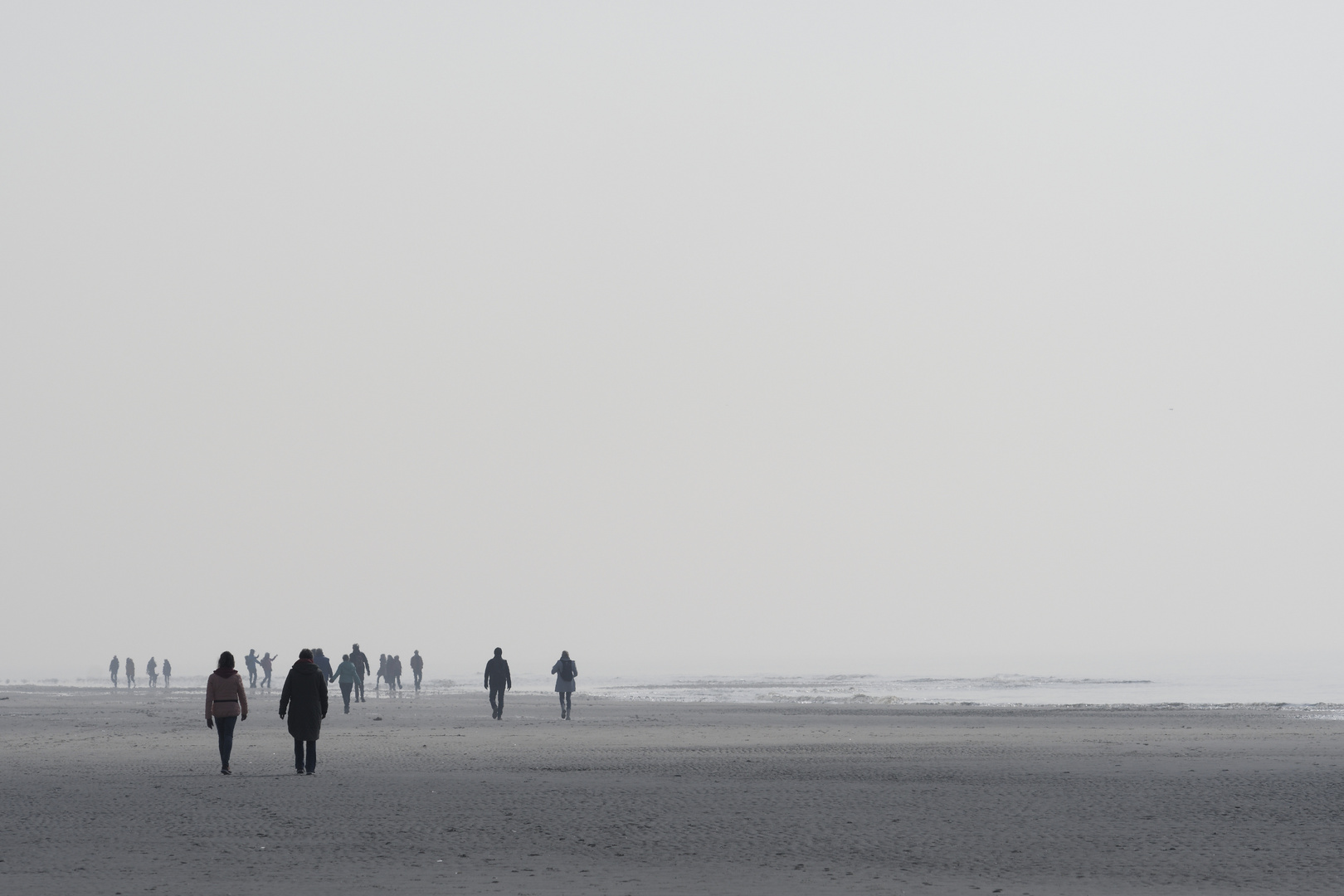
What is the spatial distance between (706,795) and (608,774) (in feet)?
11.3

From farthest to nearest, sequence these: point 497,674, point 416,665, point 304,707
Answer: point 416,665 < point 497,674 < point 304,707

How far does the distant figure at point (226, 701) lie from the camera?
2059cm

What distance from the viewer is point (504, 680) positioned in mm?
37531

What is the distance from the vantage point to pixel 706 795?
17656 mm

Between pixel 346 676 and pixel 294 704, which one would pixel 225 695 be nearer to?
pixel 294 704

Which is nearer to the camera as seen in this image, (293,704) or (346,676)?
(293,704)

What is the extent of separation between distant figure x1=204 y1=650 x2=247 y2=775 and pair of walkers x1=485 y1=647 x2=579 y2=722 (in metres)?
15.1

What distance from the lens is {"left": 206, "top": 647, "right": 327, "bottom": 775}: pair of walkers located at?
20.4 metres

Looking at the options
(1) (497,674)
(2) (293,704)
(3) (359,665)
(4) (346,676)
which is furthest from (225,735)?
(3) (359,665)

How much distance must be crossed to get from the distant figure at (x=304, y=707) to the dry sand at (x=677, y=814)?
0.45 m

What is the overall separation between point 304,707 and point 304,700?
112 millimetres

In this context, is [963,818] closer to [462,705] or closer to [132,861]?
[132,861]

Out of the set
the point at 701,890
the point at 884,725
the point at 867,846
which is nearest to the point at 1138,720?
the point at 884,725

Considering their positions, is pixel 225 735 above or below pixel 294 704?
below
